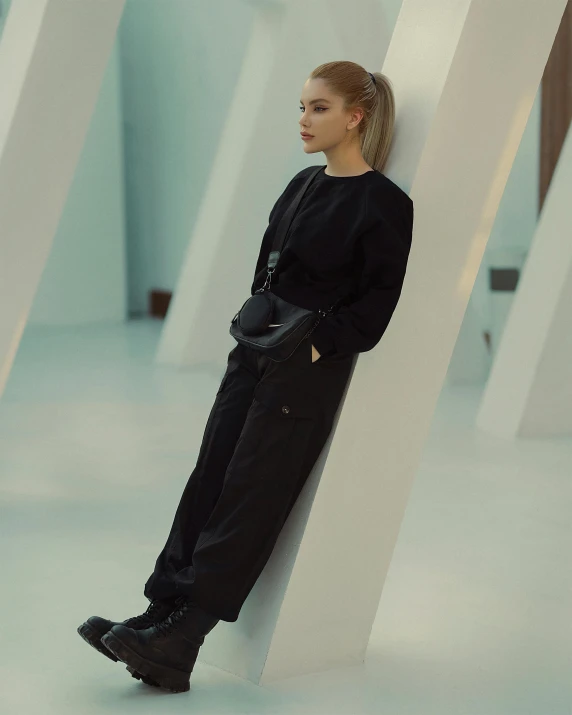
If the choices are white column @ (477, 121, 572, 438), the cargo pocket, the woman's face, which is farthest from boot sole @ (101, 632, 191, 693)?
white column @ (477, 121, 572, 438)

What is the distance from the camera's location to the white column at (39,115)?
5156mm

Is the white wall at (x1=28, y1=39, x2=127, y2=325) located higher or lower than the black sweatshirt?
lower

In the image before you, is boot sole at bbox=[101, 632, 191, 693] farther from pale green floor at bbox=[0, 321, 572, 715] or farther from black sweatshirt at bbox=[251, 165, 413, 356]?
black sweatshirt at bbox=[251, 165, 413, 356]

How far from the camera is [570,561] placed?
470 cm

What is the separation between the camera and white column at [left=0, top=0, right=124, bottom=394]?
516 cm

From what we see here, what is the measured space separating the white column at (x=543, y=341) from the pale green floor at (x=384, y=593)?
271 mm

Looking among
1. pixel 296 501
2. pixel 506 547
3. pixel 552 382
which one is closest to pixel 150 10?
pixel 552 382

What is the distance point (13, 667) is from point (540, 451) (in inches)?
170

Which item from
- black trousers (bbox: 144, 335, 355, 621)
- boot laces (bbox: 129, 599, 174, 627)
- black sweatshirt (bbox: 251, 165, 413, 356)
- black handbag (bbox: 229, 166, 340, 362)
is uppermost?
black sweatshirt (bbox: 251, 165, 413, 356)

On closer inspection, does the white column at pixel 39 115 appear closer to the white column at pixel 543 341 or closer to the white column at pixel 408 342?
the white column at pixel 408 342

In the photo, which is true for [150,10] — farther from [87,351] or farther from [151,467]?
[151,467]

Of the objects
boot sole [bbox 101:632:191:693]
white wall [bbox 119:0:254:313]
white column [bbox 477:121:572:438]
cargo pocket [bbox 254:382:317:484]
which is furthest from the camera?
white wall [bbox 119:0:254:313]

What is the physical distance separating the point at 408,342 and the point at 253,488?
0.67 m

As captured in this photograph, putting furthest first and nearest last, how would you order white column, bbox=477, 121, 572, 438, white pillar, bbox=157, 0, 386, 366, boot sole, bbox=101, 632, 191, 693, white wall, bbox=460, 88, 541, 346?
white wall, bbox=460, 88, 541, 346, white pillar, bbox=157, 0, 386, 366, white column, bbox=477, 121, 572, 438, boot sole, bbox=101, 632, 191, 693
